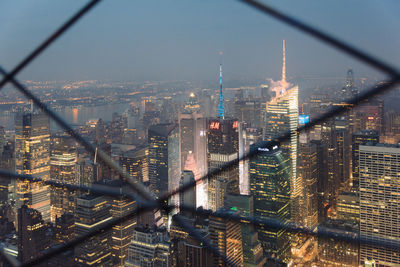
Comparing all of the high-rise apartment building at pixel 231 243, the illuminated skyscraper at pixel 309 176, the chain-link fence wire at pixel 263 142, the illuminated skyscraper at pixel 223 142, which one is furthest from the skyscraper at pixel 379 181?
the chain-link fence wire at pixel 263 142

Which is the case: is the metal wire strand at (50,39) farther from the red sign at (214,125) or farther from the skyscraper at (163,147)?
the red sign at (214,125)

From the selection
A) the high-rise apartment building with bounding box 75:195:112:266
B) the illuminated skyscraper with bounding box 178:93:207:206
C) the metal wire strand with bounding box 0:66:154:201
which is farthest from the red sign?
the metal wire strand with bounding box 0:66:154:201

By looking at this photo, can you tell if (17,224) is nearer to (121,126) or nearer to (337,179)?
(121,126)

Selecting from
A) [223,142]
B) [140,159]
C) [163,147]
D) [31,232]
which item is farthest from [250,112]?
[31,232]

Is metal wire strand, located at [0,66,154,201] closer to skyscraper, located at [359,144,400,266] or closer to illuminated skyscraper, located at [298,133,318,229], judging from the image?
illuminated skyscraper, located at [298,133,318,229]

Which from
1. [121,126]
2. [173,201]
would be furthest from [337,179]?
[173,201]

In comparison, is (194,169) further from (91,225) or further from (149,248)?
(149,248)
